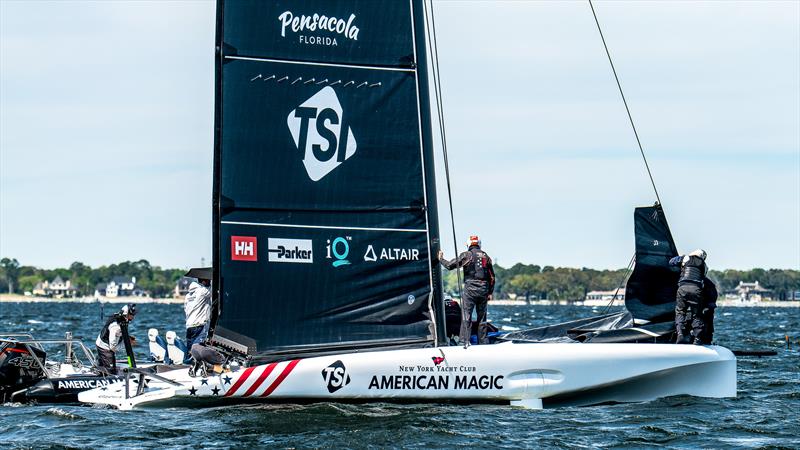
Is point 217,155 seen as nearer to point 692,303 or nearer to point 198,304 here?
point 198,304

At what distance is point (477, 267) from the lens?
15.8 m

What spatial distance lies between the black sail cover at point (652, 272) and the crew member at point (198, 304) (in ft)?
18.6

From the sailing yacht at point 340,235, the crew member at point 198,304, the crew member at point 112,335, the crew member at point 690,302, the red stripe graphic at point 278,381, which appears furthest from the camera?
the crew member at point 112,335

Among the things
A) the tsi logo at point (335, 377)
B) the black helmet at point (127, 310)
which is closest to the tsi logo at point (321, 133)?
the tsi logo at point (335, 377)

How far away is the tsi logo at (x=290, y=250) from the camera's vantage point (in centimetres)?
1519

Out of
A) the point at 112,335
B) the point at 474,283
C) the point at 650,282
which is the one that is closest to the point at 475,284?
the point at 474,283

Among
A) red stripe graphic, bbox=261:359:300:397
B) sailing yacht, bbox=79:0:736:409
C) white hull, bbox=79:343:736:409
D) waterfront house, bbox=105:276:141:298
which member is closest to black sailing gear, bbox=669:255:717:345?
sailing yacht, bbox=79:0:736:409

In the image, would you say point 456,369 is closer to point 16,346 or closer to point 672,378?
point 672,378

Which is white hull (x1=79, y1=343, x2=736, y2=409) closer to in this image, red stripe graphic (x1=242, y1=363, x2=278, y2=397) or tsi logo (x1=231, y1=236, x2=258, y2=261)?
red stripe graphic (x1=242, y1=363, x2=278, y2=397)

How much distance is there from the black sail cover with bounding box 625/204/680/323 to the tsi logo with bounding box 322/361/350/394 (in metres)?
4.24

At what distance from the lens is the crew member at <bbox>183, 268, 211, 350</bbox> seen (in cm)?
1670

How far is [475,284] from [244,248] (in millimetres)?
2963

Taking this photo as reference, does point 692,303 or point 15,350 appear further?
point 15,350

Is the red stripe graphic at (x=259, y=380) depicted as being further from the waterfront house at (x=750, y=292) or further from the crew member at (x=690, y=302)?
the waterfront house at (x=750, y=292)
